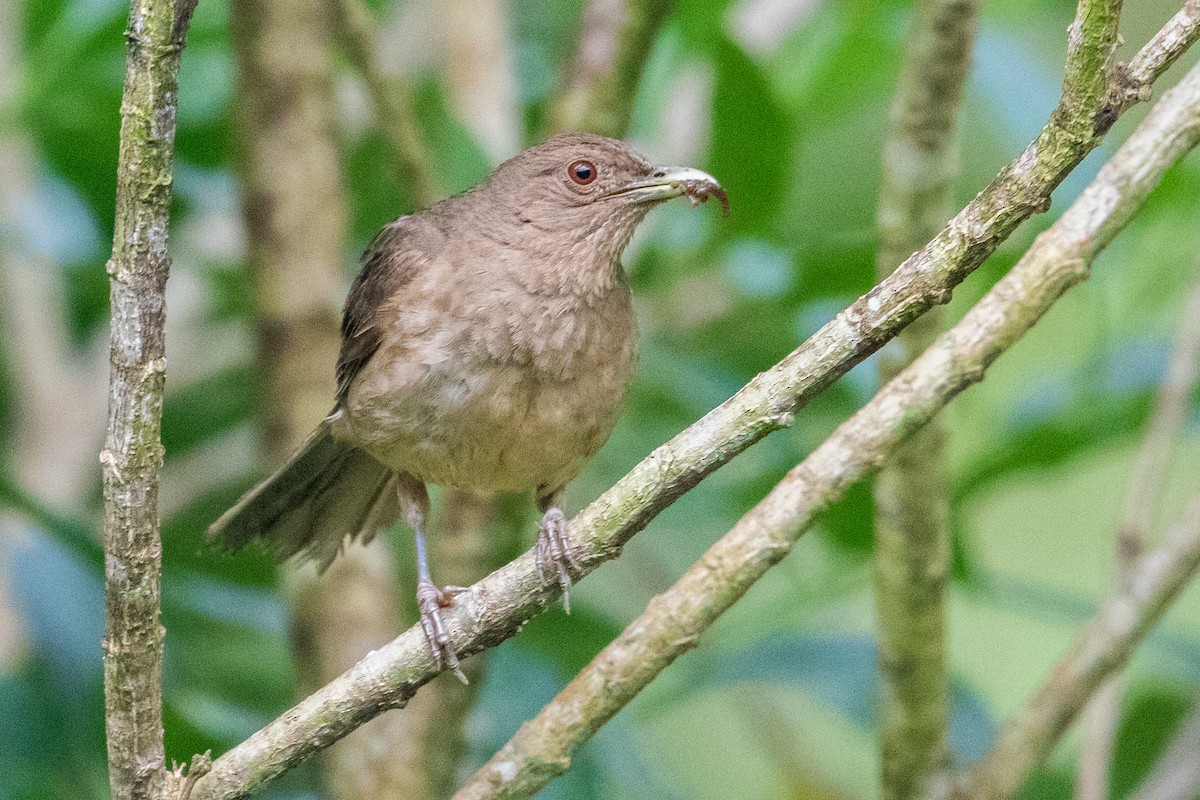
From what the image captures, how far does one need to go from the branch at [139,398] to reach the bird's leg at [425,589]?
53 centimetres

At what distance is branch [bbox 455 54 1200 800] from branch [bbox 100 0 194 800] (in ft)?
2.88

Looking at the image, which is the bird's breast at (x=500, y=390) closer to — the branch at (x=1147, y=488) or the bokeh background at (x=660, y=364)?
the bokeh background at (x=660, y=364)

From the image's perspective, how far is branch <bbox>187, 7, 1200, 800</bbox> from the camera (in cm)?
222

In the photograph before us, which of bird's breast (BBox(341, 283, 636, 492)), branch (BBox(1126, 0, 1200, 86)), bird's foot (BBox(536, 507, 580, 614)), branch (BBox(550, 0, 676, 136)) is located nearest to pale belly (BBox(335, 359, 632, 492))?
bird's breast (BBox(341, 283, 636, 492))

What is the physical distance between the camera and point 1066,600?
181 inches

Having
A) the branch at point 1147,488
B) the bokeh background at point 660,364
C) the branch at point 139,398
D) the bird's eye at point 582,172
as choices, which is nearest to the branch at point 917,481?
the branch at point 1147,488

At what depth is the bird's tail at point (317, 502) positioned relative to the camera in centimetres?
410

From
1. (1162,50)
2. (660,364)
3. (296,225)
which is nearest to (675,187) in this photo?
(660,364)

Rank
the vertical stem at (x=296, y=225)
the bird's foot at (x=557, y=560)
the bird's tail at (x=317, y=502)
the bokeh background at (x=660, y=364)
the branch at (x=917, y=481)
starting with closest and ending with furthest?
1. the bird's foot at (x=557, y=560)
2. the branch at (x=917, y=481)
3. the bird's tail at (x=317, y=502)
4. the bokeh background at (x=660, y=364)
5. the vertical stem at (x=296, y=225)

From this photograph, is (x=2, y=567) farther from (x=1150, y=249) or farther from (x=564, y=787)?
(x=1150, y=249)

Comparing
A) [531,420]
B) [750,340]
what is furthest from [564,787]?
[750,340]

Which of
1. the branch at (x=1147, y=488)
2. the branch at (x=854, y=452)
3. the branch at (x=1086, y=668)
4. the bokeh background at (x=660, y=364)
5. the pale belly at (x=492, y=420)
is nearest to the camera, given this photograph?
the branch at (x=854, y=452)

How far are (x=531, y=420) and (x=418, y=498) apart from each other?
2.31ft

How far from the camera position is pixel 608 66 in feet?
14.1
